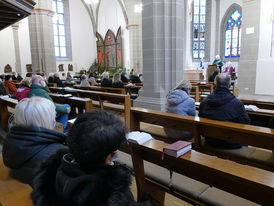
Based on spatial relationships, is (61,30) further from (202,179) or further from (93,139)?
(93,139)

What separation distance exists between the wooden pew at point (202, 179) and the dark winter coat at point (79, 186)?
72 cm

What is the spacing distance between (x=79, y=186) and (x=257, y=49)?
32.7 ft

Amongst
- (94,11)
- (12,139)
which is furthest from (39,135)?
(94,11)

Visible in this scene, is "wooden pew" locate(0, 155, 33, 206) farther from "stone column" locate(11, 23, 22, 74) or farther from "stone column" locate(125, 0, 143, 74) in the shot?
"stone column" locate(11, 23, 22, 74)

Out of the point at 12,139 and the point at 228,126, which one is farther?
the point at 228,126

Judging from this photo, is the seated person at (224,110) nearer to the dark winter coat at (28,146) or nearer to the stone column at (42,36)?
the dark winter coat at (28,146)

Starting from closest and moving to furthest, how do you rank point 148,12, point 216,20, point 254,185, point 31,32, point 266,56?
point 254,185, point 148,12, point 266,56, point 31,32, point 216,20

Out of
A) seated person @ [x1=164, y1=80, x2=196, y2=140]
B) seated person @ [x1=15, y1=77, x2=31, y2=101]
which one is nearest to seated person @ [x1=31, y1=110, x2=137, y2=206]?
seated person @ [x1=164, y1=80, x2=196, y2=140]

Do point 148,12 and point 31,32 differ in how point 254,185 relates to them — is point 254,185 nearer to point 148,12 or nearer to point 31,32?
point 148,12

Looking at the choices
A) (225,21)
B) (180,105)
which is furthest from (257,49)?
(225,21)

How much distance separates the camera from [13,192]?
1509 millimetres

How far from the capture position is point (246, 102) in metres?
4.01

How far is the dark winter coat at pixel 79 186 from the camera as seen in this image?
Result: 0.94 metres

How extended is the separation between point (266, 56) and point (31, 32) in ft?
36.9
